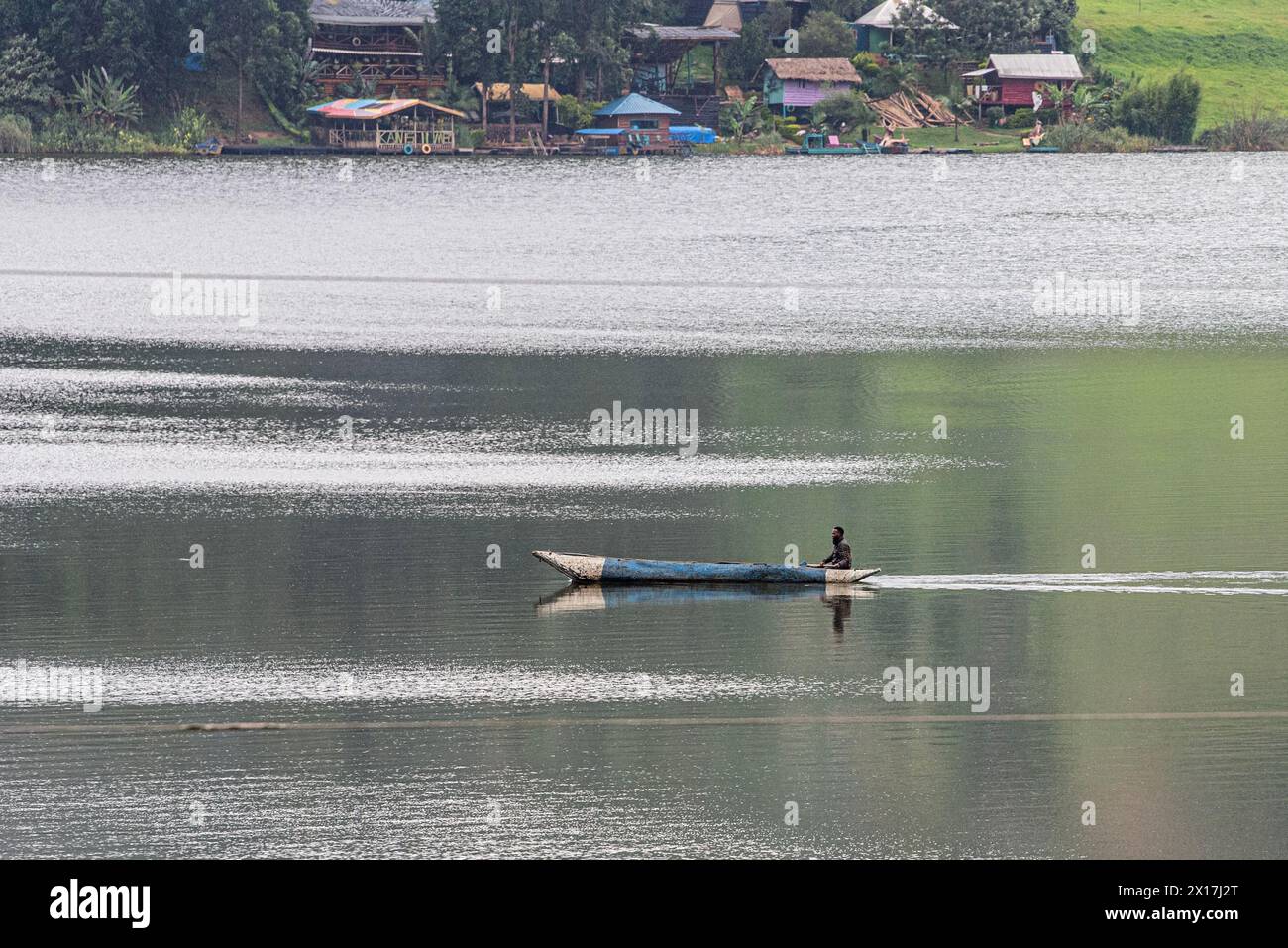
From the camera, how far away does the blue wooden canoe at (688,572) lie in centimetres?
3819

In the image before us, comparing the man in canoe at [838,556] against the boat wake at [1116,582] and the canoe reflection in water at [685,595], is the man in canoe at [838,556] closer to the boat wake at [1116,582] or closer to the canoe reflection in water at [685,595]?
the canoe reflection in water at [685,595]

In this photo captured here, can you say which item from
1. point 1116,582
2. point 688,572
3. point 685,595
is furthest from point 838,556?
point 1116,582

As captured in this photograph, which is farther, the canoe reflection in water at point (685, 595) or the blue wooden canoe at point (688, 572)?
the blue wooden canoe at point (688, 572)

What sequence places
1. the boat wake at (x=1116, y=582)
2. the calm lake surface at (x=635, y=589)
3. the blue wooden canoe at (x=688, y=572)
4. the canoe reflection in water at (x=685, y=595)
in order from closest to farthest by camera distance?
the calm lake surface at (x=635, y=589)
the canoe reflection in water at (x=685, y=595)
the blue wooden canoe at (x=688, y=572)
the boat wake at (x=1116, y=582)

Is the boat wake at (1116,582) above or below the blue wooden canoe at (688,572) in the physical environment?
below

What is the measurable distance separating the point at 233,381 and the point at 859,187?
110 metres

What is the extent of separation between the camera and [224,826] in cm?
2652

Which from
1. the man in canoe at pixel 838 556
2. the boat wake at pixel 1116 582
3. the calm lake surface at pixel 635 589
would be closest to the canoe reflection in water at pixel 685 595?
the calm lake surface at pixel 635 589

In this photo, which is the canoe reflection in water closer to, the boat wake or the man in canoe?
the man in canoe

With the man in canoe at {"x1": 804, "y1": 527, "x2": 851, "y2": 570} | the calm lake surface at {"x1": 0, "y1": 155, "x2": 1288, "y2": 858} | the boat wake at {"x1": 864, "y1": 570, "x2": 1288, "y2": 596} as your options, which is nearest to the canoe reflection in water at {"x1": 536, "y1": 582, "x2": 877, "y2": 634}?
the calm lake surface at {"x1": 0, "y1": 155, "x2": 1288, "y2": 858}

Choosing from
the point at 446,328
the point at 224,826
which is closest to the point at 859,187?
the point at 446,328

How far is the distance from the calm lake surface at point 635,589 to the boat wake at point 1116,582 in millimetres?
119

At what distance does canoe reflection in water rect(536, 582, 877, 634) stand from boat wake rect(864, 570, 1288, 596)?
3.42 ft

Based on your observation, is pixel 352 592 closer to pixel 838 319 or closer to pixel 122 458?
pixel 122 458
